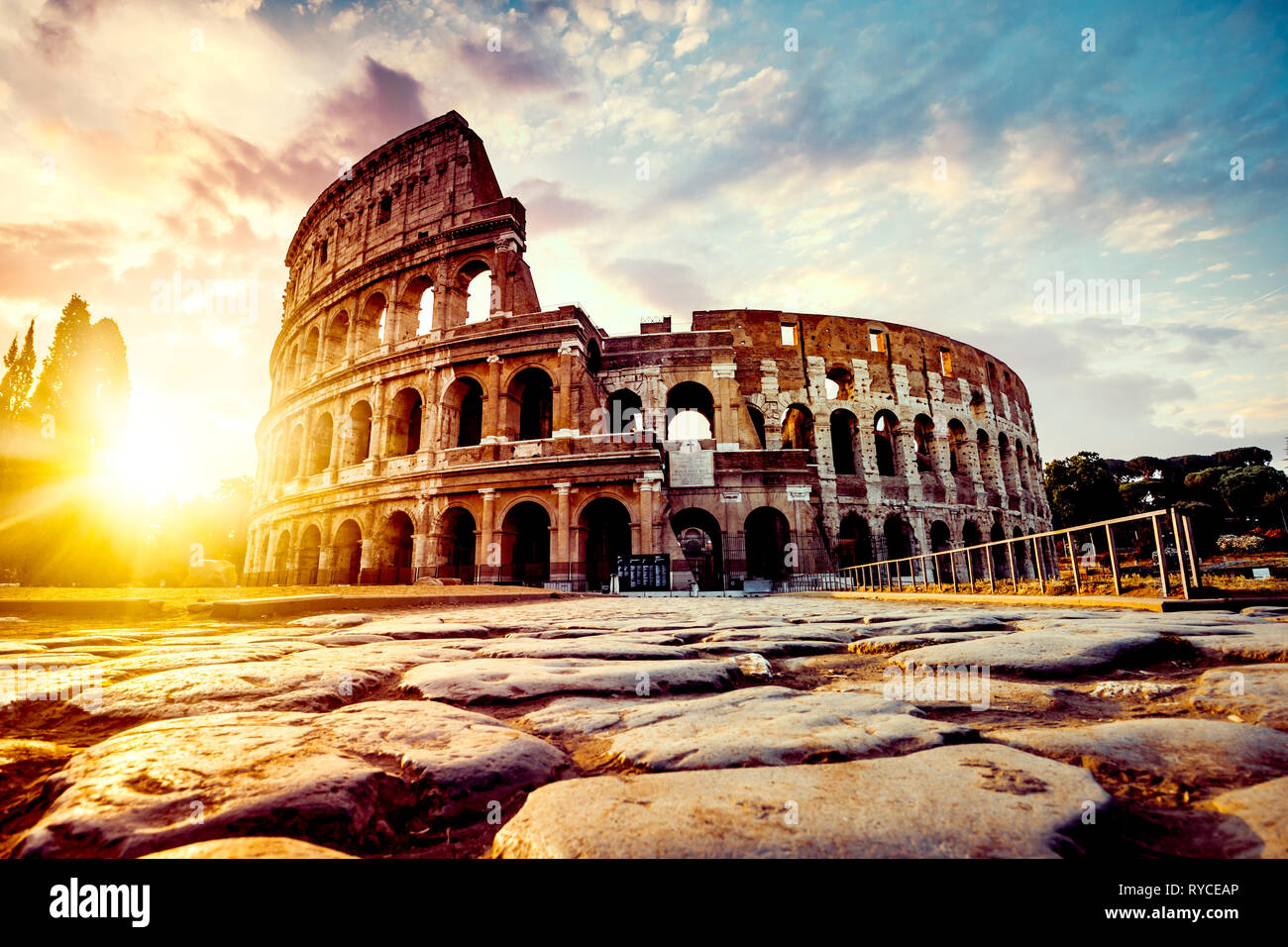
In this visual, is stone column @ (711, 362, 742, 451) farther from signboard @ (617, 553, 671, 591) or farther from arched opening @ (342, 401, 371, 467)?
arched opening @ (342, 401, 371, 467)

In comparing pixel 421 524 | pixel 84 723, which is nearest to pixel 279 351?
pixel 421 524

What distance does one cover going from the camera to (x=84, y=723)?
5.01 feet

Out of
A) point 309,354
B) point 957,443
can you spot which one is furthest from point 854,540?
point 309,354

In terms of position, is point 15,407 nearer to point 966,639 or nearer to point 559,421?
point 559,421

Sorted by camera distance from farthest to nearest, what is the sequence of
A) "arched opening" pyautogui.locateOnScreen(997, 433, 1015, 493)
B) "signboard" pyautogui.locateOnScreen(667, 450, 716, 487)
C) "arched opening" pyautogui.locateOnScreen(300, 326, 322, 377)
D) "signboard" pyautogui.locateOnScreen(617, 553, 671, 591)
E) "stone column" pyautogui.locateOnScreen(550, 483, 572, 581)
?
"arched opening" pyautogui.locateOnScreen(997, 433, 1015, 493)
"arched opening" pyautogui.locateOnScreen(300, 326, 322, 377)
"signboard" pyautogui.locateOnScreen(667, 450, 716, 487)
"stone column" pyautogui.locateOnScreen(550, 483, 572, 581)
"signboard" pyautogui.locateOnScreen(617, 553, 671, 591)

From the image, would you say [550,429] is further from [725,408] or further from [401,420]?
[725,408]

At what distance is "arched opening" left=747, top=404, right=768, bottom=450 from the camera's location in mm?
21031

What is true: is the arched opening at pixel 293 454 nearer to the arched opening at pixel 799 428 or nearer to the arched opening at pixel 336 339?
the arched opening at pixel 336 339

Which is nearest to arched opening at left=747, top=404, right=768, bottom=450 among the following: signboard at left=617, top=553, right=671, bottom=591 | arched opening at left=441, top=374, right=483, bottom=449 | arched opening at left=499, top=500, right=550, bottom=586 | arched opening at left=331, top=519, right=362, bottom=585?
arched opening at left=499, top=500, right=550, bottom=586

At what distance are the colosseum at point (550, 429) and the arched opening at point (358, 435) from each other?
72mm

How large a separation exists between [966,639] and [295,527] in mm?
21343

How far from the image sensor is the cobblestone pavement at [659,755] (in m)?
0.81

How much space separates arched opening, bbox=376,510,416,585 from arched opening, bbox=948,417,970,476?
2174 cm
